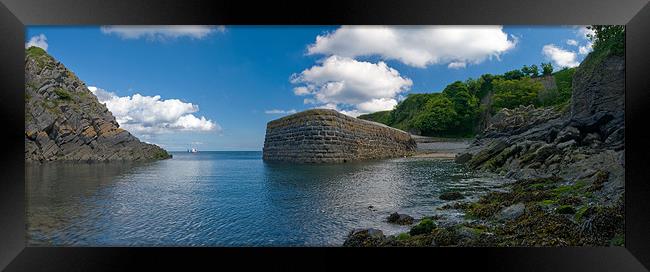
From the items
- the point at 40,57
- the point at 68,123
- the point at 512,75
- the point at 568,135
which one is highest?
the point at 40,57

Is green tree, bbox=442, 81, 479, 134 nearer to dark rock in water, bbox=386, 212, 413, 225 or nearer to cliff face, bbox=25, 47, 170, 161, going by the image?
dark rock in water, bbox=386, 212, 413, 225

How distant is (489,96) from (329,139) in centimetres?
381

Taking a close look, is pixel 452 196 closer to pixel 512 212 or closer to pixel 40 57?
pixel 512 212

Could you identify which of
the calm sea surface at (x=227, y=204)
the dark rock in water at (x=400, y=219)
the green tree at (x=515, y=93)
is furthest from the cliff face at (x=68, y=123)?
the green tree at (x=515, y=93)

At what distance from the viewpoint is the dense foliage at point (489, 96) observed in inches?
179

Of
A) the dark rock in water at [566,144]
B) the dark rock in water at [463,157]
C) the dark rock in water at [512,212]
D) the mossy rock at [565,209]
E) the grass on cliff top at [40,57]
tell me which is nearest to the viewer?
the mossy rock at [565,209]

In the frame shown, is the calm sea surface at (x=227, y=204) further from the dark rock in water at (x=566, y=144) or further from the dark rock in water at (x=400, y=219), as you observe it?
the dark rock in water at (x=566, y=144)

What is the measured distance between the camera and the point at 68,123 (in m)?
7.48

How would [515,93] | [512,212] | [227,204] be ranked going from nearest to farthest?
1. [512,212]
2. [227,204]
3. [515,93]

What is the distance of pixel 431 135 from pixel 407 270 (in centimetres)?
440

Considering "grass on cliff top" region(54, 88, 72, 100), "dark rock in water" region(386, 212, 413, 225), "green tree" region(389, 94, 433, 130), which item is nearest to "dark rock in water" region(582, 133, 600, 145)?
"green tree" region(389, 94, 433, 130)

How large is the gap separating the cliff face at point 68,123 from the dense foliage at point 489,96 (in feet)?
19.5
